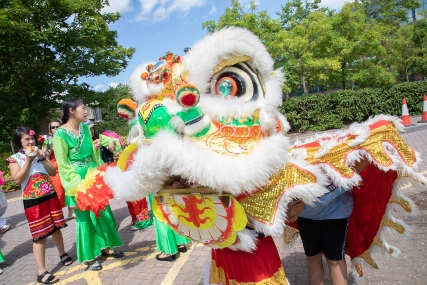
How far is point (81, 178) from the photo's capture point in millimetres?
3082

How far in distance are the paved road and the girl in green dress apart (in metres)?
0.31

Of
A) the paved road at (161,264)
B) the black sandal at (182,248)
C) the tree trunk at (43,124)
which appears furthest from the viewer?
the tree trunk at (43,124)

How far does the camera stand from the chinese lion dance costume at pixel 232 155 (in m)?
1.30

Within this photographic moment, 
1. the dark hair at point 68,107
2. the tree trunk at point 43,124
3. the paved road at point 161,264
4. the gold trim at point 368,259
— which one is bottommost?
the paved road at point 161,264

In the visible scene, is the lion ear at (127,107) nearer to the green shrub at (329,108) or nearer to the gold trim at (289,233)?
the gold trim at (289,233)

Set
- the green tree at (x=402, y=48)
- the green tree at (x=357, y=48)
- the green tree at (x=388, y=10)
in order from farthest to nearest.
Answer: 1. the green tree at (x=388, y=10)
2. the green tree at (x=402, y=48)
3. the green tree at (x=357, y=48)

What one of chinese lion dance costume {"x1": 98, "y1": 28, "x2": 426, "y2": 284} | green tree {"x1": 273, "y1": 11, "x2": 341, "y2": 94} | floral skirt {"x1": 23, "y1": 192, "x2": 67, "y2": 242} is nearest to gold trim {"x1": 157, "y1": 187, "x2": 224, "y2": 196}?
chinese lion dance costume {"x1": 98, "y1": 28, "x2": 426, "y2": 284}

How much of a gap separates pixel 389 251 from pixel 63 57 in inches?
576

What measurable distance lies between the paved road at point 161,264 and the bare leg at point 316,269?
52 cm

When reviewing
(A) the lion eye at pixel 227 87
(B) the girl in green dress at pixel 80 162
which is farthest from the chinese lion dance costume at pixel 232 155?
(B) the girl in green dress at pixel 80 162

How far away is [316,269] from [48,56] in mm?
14343

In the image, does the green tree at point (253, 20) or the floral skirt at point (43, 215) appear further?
the green tree at point (253, 20)

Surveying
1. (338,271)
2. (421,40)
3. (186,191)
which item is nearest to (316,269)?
(338,271)

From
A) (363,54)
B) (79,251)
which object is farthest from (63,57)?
(363,54)
